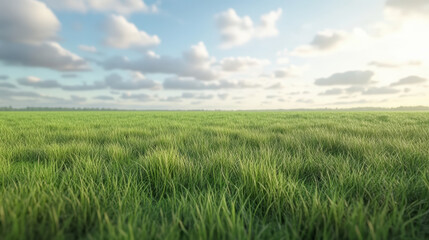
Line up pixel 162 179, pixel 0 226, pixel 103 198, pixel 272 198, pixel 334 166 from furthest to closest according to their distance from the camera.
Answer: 1. pixel 334 166
2. pixel 162 179
3. pixel 272 198
4. pixel 103 198
5. pixel 0 226

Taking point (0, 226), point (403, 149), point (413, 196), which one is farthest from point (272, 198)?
point (403, 149)

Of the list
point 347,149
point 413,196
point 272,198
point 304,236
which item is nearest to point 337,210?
point 304,236

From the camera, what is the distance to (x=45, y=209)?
2.96ft

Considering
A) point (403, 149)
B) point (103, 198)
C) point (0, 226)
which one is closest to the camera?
point (0, 226)

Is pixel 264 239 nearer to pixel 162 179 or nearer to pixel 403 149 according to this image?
pixel 162 179

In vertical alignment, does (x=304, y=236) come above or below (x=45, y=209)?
below

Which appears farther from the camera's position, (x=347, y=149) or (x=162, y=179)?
(x=347, y=149)

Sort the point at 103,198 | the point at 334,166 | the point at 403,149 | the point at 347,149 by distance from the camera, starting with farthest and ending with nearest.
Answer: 1. the point at 347,149
2. the point at 403,149
3. the point at 334,166
4. the point at 103,198

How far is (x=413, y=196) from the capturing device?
1138mm

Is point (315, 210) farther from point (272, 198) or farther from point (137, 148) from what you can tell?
point (137, 148)

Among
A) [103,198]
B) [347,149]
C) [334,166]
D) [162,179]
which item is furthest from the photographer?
[347,149]

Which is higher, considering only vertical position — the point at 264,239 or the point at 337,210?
the point at 337,210

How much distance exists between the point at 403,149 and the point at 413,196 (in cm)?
140

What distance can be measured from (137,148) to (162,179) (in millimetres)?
1492
